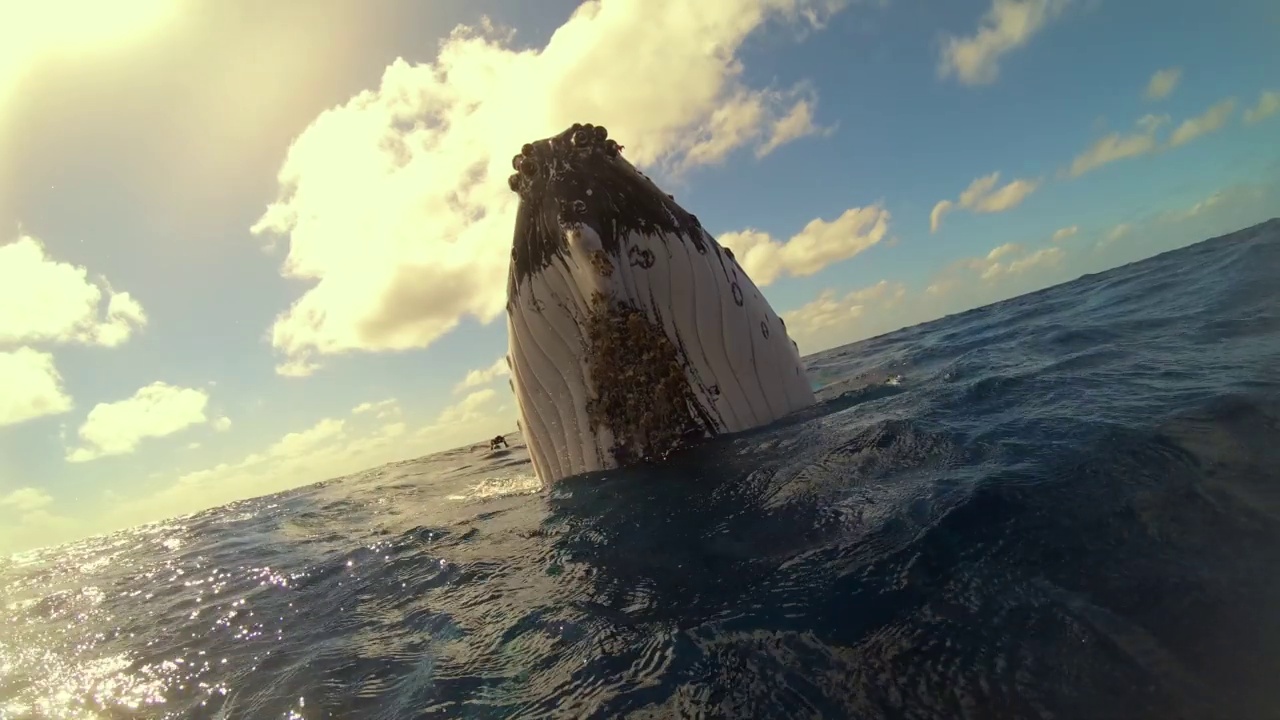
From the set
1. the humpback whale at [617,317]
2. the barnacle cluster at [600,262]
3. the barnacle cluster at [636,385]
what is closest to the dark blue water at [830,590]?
the barnacle cluster at [636,385]

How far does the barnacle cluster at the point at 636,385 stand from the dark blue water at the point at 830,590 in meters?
0.30

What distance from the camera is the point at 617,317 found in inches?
197

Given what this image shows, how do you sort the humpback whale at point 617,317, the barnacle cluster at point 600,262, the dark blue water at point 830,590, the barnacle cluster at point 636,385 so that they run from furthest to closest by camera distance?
1. the barnacle cluster at point 636,385
2. the humpback whale at point 617,317
3. the barnacle cluster at point 600,262
4. the dark blue water at point 830,590

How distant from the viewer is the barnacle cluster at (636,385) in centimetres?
505

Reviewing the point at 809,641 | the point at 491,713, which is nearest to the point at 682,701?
the point at 809,641

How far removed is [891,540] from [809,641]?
888mm

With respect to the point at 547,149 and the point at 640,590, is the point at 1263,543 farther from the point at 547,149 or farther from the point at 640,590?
the point at 547,149

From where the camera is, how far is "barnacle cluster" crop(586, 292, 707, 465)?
16.6 ft

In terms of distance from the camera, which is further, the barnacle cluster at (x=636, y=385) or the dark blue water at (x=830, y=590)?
the barnacle cluster at (x=636, y=385)

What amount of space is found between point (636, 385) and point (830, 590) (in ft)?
9.15

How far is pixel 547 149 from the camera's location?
4984 mm

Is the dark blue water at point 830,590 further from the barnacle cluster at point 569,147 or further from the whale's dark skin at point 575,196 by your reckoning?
the barnacle cluster at point 569,147

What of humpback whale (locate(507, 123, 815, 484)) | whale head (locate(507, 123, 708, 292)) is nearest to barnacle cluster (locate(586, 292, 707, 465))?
humpback whale (locate(507, 123, 815, 484))

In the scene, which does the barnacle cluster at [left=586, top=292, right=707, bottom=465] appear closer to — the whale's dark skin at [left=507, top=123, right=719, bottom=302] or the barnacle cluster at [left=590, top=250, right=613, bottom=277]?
the barnacle cluster at [left=590, top=250, right=613, bottom=277]
